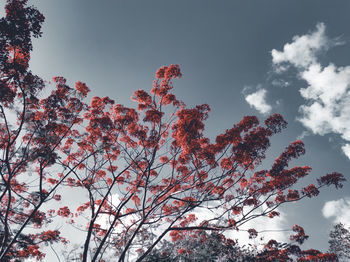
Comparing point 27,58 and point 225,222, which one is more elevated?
point 27,58

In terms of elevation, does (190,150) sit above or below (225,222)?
above

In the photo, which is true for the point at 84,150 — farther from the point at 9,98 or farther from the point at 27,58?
the point at 27,58

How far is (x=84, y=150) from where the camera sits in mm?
10406

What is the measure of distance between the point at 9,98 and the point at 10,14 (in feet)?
10.4

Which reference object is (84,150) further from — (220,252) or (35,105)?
(220,252)

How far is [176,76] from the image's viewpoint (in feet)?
31.6

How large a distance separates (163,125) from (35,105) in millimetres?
5504

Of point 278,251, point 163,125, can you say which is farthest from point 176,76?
point 278,251

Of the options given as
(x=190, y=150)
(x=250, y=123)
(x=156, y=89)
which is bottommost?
(x=190, y=150)

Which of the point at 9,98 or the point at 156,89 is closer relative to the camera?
the point at 9,98

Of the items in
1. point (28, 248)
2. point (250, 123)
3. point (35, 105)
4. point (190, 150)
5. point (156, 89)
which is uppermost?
point (156, 89)

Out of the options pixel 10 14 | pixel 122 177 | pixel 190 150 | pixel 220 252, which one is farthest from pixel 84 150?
pixel 220 252

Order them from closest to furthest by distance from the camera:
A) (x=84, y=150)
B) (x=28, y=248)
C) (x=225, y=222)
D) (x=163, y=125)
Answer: (x=225, y=222)
(x=163, y=125)
(x=84, y=150)
(x=28, y=248)

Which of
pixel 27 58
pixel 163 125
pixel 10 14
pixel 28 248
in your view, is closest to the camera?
pixel 10 14
